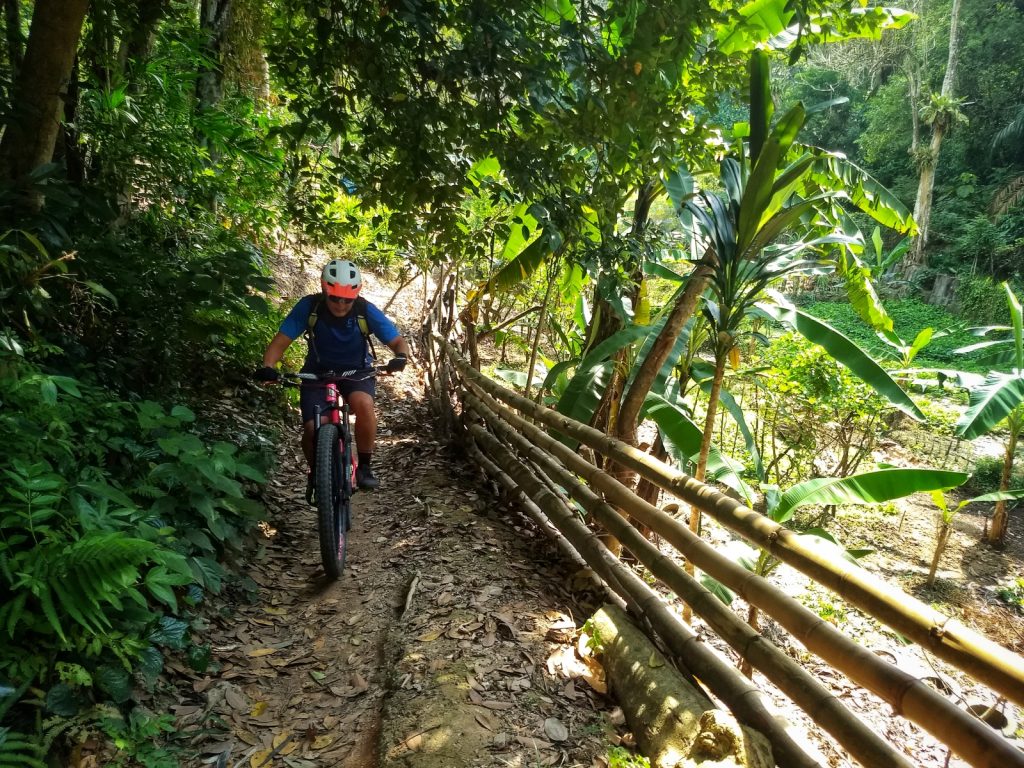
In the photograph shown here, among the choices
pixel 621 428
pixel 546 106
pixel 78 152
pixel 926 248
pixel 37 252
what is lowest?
pixel 621 428

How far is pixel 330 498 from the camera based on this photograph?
11.2 ft

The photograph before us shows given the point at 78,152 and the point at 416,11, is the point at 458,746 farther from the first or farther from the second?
the point at 78,152

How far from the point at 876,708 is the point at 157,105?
21.7ft

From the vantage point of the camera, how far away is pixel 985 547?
339 inches

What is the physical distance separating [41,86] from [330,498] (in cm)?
262

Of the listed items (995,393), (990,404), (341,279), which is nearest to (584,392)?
(341,279)

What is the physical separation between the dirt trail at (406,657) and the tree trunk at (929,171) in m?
25.4

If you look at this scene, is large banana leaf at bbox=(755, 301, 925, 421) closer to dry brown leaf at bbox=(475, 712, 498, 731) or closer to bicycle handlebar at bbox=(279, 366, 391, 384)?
bicycle handlebar at bbox=(279, 366, 391, 384)

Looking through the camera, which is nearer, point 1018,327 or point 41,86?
point 41,86

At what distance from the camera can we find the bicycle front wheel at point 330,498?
11.2 feet

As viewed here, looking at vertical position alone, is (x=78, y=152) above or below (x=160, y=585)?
above

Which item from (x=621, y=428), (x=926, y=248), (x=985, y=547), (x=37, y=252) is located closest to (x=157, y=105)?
(x=37, y=252)

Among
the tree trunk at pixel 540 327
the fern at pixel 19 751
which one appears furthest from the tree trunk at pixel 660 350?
the fern at pixel 19 751

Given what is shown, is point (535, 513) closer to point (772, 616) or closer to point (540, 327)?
point (540, 327)
